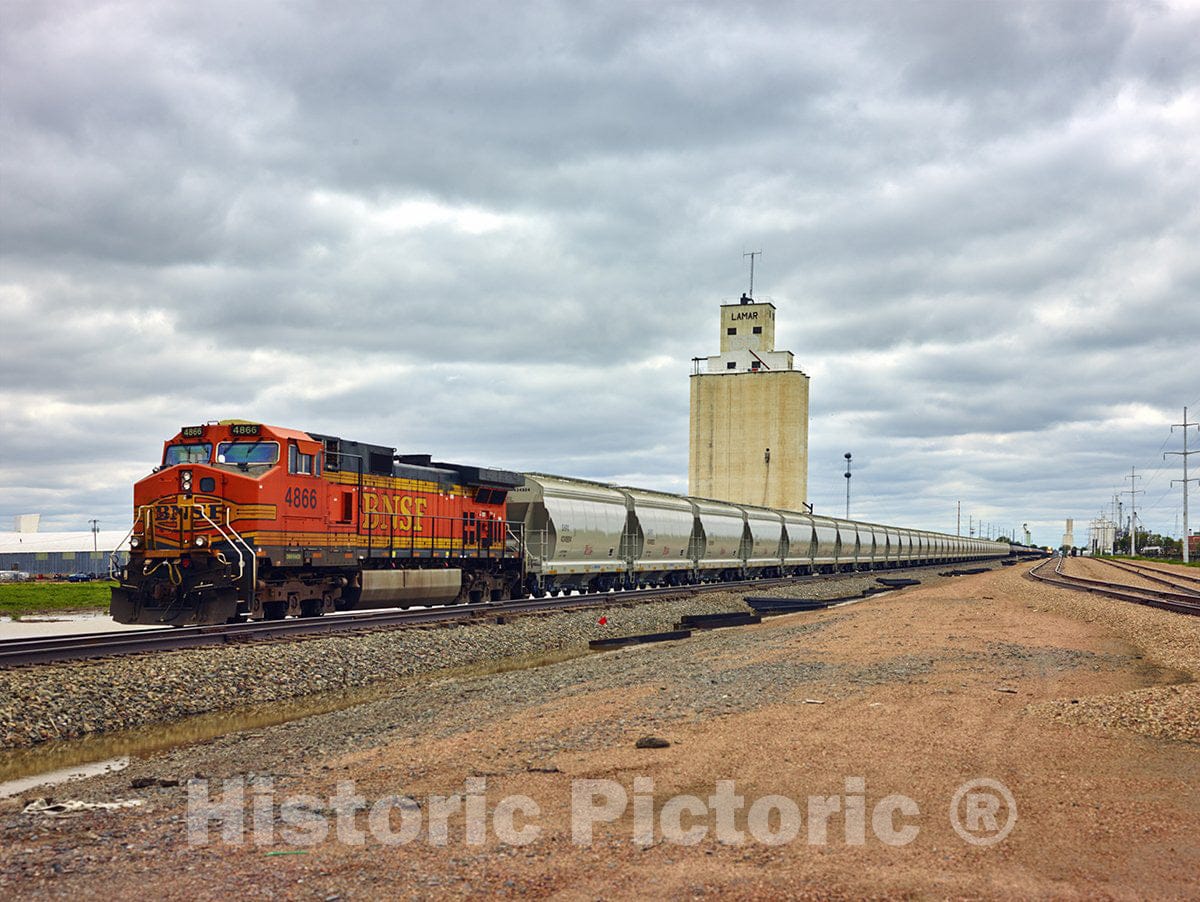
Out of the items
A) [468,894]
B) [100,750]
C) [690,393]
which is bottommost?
[100,750]

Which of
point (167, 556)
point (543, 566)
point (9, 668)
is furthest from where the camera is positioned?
point (543, 566)

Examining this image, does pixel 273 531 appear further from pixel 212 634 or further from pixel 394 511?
pixel 394 511

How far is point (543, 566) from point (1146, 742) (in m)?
23.2

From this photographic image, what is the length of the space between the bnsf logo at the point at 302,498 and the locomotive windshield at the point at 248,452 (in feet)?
2.55

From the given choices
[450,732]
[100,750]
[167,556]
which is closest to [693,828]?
[450,732]

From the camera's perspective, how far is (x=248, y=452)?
19.7 metres

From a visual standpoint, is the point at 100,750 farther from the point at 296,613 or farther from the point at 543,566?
the point at 543,566

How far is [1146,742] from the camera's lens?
8.91m

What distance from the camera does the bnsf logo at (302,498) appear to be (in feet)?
65.1

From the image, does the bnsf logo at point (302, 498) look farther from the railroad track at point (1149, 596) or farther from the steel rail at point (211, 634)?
the railroad track at point (1149, 596)

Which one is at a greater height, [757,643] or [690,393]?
[690,393]

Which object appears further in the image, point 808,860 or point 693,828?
point 693,828

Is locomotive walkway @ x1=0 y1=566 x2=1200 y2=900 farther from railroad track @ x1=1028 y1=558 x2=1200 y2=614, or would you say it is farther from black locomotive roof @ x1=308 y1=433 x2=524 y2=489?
railroad track @ x1=1028 y1=558 x2=1200 y2=614

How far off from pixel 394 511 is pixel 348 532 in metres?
2.17
